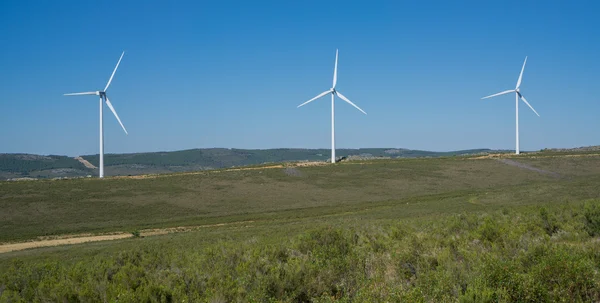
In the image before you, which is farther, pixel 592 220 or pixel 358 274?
pixel 592 220

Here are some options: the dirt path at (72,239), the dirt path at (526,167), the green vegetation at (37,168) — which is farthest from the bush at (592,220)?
the green vegetation at (37,168)

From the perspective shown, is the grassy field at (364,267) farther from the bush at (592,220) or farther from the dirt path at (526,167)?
the dirt path at (526,167)

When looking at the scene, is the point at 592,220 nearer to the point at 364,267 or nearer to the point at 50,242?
the point at 364,267

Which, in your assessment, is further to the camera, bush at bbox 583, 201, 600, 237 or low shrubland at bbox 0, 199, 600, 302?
bush at bbox 583, 201, 600, 237

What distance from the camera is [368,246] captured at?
14.3 m

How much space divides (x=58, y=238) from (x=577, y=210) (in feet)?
122

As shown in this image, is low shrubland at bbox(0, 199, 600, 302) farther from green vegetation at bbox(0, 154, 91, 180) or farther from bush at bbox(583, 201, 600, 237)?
green vegetation at bbox(0, 154, 91, 180)

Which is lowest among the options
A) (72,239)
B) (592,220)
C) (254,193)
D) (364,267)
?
(72,239)

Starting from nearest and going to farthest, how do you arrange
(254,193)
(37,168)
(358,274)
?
1. (358,274)
2. (254,193)
3. (37,168)

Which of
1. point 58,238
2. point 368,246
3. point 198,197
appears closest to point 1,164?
point 198,197

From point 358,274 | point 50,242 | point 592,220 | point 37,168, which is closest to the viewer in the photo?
point 358,274

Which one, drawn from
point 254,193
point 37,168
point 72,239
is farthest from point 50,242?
point 37,168

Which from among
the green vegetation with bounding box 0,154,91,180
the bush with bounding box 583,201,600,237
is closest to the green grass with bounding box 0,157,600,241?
the bush with bounding box 583,201,600,237

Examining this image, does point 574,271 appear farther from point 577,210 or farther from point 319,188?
point 319,188
